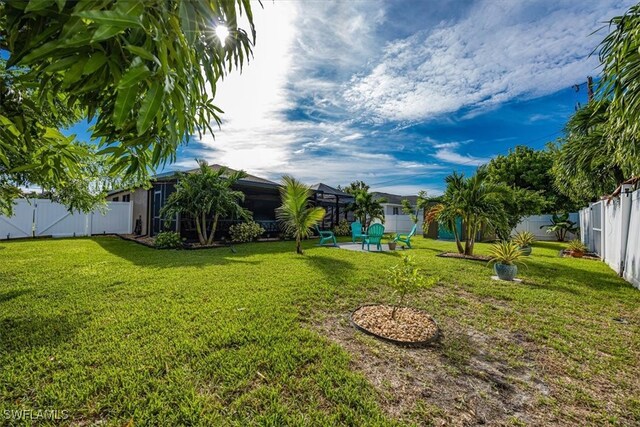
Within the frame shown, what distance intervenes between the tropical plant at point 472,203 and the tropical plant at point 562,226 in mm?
10332

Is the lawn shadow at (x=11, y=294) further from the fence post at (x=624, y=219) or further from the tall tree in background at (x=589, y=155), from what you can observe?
the fence post at (x=624, y=219)

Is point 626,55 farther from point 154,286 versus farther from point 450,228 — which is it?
point 450,228

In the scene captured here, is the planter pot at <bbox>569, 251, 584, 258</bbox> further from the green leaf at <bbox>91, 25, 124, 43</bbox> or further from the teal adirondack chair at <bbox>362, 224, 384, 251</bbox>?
the green leaf at <bbox>91, 25, 124, 43</bbox>

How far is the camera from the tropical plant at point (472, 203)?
923cm

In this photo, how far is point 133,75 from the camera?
722 millimetres

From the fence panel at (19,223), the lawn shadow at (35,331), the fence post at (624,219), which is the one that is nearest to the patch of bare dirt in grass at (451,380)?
the lawn shadow at (35,331)

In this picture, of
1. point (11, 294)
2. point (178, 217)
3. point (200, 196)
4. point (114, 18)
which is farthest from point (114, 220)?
point (114, 18)

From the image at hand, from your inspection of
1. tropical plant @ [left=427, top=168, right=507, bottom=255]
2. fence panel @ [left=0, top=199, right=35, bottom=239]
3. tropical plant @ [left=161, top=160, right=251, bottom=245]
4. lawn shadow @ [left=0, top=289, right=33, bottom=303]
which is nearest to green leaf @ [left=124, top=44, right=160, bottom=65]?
lawn shadow @ [left=0, top=289, right=33, bottom=303]

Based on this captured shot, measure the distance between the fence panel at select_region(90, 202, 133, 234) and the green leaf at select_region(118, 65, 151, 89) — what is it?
17.8 m

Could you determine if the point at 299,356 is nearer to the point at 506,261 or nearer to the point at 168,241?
the point at 506,261

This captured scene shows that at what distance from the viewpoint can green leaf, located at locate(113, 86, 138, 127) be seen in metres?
0.76

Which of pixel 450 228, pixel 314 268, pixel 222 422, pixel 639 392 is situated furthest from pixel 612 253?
pixel 222 422

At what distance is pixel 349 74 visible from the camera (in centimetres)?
774

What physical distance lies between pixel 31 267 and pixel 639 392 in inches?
417
